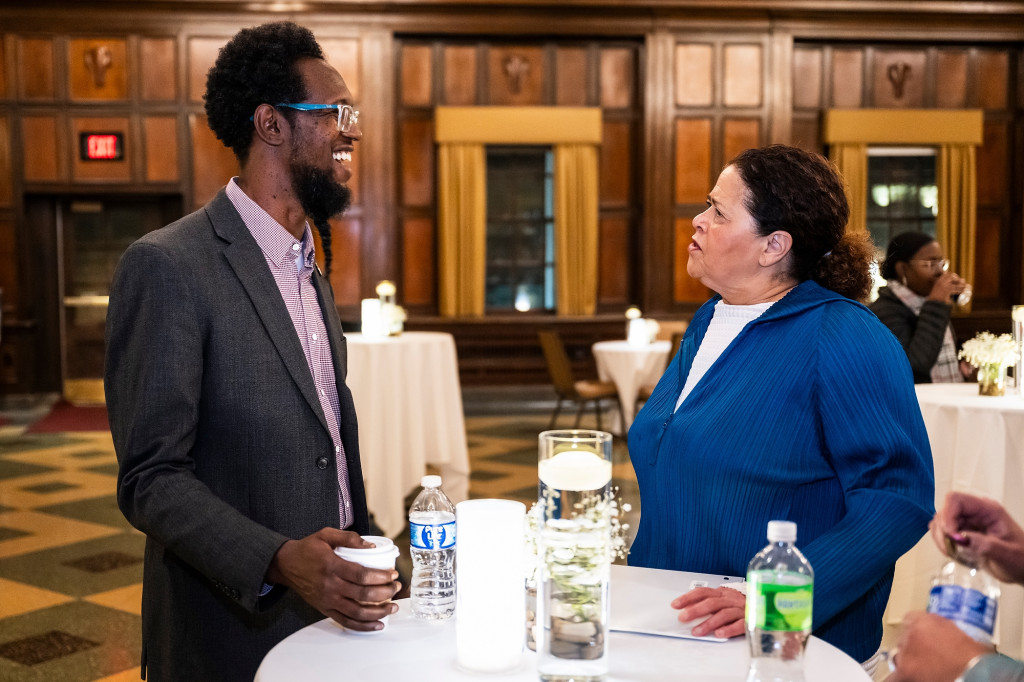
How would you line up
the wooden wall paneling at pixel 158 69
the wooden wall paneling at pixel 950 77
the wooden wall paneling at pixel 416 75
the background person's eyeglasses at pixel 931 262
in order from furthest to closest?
the wooden wall paneling at pixel 950 77
the wooden wall paneling at pixel 416 75
the wooden wall paneling at pixel 158 69
the background person's eyeglasses at pixel 931 262

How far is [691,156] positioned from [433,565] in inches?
395

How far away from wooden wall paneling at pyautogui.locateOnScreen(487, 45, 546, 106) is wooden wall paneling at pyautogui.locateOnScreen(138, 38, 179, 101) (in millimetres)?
3546

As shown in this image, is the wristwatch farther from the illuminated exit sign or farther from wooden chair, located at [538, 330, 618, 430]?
the illuminated exit sign

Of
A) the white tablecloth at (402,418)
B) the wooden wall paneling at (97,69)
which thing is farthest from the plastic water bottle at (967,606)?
the wooden wall paneling at (97,69)

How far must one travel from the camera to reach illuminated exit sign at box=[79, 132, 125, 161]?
10.5 metres

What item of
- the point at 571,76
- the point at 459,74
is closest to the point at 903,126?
the point at 571,76

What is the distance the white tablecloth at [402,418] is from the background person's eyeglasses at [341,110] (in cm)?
342

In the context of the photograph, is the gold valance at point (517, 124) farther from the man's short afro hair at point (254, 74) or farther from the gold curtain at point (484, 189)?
the man's short afro hair at point (254, 74)

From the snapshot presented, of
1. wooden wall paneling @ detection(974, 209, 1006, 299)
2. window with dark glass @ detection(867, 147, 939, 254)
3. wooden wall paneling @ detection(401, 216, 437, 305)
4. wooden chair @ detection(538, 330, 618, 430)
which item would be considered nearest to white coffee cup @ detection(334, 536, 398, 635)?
wooden chair @ detection(538, 330, 618, 430)

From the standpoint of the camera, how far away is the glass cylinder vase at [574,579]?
1.20 metres

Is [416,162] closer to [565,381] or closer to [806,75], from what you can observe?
[565,381]

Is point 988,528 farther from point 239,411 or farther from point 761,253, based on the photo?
point 239,411

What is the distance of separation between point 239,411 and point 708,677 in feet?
2.99

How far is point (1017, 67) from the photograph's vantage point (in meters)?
11.4
